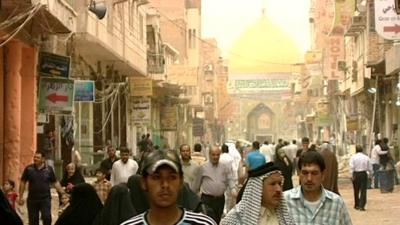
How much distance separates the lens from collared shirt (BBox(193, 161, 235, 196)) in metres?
13.0

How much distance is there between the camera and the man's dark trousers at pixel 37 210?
1366cm

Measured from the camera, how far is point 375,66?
33156mm

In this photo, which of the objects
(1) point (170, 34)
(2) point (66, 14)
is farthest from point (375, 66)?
(1) point (170, 34)

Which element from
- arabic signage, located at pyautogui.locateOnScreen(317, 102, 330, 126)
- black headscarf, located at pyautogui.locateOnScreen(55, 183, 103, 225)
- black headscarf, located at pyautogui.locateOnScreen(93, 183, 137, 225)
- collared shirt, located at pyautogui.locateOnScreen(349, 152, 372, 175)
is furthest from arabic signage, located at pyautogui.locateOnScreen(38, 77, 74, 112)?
arabic signage, located at pyautogui.locateOnScreen(317, 102, 330, 126)

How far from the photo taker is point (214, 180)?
13.0m

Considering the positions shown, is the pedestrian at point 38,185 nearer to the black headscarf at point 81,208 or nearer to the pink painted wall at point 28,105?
the black headscarf at point 81,208

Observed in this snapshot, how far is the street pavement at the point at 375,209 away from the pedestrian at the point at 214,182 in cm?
326

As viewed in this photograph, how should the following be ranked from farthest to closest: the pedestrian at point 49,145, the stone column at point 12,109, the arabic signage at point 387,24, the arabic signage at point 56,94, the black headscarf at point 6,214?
the pedestrian at point 49,145
the arabic signage at point 56,94
the stone column at point 12,109
the arabic signage at point 387,24
the black headscarf at point 6,214

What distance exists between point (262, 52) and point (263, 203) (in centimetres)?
10794

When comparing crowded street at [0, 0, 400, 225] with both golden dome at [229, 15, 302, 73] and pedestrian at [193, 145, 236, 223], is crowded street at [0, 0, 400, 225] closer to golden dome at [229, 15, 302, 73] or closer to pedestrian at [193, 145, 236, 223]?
pedestrian at [193, 145, 236, 223]

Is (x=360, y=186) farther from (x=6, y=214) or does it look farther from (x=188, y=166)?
(x=6, y=214)

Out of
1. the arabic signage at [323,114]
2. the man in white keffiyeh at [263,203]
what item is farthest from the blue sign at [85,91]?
the arabic signage at [323,114]

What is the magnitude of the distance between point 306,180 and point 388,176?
19.5 m

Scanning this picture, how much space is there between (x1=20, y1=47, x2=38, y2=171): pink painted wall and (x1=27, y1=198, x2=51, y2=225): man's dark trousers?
23.6 feet
